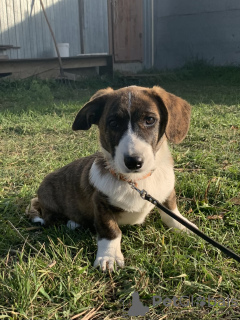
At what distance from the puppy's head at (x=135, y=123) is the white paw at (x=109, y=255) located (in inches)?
20.1

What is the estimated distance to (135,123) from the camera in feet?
7.91

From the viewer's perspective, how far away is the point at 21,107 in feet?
25.7

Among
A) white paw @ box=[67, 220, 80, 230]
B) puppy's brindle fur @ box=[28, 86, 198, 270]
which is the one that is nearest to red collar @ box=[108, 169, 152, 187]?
puppy's brindle fur @ box=[28, 86, 198, 270]

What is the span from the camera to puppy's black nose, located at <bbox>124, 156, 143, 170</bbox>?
7.22 ft

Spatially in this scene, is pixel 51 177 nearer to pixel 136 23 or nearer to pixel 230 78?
pixel 230 78

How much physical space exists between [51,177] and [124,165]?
4.11 feet

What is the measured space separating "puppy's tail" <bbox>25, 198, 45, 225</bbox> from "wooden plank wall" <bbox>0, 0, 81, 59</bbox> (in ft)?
29.6

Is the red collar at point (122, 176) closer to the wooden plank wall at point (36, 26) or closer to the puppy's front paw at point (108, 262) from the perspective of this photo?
the puppy's front paw at point (108, 262)

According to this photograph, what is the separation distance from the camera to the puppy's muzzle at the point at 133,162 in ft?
7.22

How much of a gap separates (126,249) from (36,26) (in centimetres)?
1089

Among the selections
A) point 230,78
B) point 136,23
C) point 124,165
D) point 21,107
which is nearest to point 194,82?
point 230,78

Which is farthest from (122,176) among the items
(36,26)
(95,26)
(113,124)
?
(95,26)

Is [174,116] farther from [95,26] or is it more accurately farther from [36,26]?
[95,26]

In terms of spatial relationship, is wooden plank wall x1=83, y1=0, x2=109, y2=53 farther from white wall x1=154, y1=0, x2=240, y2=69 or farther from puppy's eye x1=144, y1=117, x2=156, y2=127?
puppy's eye x1=144, y1=117, x2=156, y2=127
